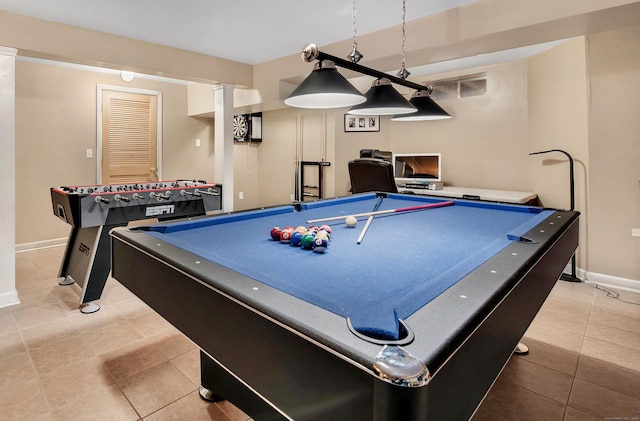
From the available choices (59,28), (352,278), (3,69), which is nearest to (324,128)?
(59,28)

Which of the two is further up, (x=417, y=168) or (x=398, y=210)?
(x=417, y=168)

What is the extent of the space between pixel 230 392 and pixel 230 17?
277 cm

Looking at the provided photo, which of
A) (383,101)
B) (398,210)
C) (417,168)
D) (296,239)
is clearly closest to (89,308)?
(296,239)

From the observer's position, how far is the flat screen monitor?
464 cm

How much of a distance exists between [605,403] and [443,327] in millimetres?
1639

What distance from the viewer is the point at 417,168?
15.8 ft

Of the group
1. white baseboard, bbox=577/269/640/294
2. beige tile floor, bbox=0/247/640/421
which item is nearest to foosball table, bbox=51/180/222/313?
beige tile floor, bbox=0/247/640/421

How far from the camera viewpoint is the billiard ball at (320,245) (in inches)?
53.2

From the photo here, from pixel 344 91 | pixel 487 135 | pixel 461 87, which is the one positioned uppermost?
pixel 461 87

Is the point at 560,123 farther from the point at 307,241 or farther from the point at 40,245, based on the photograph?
the point at 40,245

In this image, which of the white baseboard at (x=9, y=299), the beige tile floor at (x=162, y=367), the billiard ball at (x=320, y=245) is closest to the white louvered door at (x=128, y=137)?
the white baseboard at (x=9, y=299)

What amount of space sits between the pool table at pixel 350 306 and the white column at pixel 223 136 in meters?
2.57

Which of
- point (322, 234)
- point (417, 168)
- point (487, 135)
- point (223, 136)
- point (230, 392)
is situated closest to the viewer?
point (322, 234)

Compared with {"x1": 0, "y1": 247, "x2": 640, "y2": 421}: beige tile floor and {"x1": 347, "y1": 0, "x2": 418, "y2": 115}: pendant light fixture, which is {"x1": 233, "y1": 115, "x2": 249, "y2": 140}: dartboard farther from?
{"x1": 347, "y1": 0, "x2": 418, "y2": 115}: pendant light fixture
